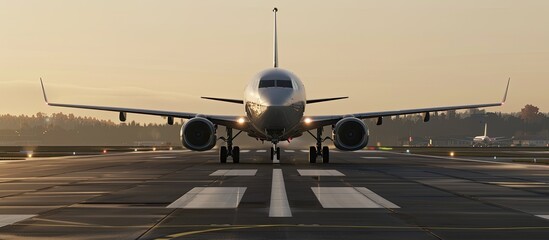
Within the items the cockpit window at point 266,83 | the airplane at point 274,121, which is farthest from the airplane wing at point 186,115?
the cockpit window at point 266,83

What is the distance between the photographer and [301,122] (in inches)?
1526

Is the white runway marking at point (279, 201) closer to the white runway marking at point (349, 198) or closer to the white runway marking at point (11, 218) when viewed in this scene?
the white runway marking at point (349, 198)

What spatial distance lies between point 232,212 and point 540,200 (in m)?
7.42

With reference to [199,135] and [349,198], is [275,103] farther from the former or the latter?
[349,198]

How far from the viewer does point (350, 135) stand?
123 feet

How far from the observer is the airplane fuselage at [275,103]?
35.4 metres

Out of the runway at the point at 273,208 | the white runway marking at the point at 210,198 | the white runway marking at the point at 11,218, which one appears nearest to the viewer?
the runway at the point at 273,208

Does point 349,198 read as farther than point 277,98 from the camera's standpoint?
No

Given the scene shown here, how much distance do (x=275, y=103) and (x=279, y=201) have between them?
18.5m

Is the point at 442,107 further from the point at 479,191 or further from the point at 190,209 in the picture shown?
the point at 190,209

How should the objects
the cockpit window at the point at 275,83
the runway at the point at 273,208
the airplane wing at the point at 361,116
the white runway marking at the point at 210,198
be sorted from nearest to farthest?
1. the runway at the point at 273,208
2. the white runway marking at the point at 210,198
3. the cockpit window at the point at 275,83
4. the airplane wing at the point at 361,116

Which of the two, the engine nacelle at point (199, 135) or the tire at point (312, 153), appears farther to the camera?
the tire at point (312, 153)

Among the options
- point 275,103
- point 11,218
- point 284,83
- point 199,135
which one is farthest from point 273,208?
point 199,135

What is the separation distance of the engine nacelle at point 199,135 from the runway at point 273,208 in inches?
454
